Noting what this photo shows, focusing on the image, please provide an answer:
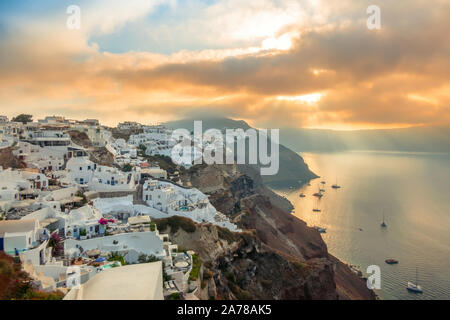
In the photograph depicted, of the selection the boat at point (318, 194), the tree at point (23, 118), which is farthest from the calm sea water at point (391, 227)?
the tree at point (23, 118)

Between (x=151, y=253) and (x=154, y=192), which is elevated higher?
(x=154, y=192)

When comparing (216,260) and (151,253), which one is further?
(216,260)

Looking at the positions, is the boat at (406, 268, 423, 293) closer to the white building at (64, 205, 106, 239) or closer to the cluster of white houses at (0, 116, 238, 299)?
the cluster of white houses at (0, 116, 238, 299)

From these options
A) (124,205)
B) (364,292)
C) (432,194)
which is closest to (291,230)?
(364,292)

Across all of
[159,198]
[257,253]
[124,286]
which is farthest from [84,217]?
[257,253]

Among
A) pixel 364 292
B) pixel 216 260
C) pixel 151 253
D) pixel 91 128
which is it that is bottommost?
pixel 364 292
